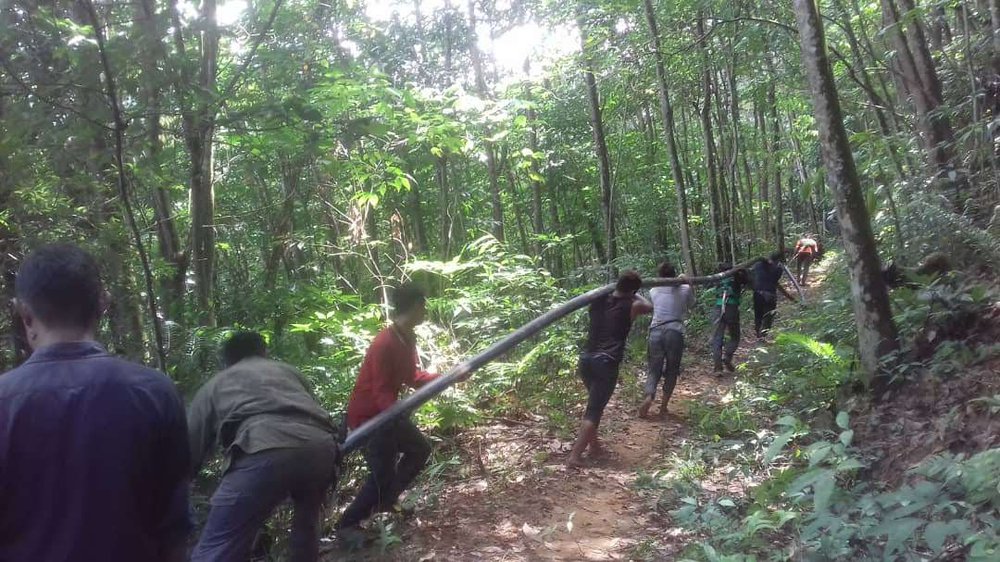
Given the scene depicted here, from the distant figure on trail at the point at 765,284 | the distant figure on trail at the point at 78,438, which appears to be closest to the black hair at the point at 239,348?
the distant figure on trail at the point at 78,438

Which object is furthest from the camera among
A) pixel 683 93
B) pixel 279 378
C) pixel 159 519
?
pixel 683 93

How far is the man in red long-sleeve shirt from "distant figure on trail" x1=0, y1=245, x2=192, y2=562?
2.79m

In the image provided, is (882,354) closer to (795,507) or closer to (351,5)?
(795,507)

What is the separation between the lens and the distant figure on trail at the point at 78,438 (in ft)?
6.74

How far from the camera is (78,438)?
6.84 ft

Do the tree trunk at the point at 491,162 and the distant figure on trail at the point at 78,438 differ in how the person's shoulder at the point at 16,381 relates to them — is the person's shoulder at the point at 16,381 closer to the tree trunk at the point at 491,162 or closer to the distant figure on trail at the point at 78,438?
the distant figure on trail at the point at 78,438

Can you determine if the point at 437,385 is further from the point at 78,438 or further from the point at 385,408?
the point at 78,438

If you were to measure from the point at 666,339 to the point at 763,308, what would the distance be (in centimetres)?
456

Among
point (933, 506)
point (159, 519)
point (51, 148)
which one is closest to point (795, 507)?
point (933, 506)

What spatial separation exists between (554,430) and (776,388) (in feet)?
8.36

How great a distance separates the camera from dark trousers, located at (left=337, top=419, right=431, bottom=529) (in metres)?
5.28

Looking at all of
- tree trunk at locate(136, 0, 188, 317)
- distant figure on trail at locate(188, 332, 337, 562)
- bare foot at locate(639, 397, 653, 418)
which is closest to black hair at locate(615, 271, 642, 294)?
bare foot at locate(639, 397, 653, 418)

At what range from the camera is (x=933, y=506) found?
3682 mm

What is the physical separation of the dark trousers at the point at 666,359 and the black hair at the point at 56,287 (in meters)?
6.88
